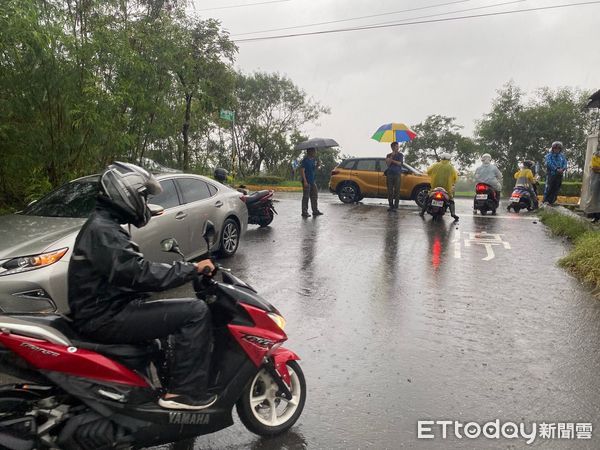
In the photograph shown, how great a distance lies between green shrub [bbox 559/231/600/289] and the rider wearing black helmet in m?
6.08

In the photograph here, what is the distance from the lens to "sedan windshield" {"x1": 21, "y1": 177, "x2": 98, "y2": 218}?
21.0 feet

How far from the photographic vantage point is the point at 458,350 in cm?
488

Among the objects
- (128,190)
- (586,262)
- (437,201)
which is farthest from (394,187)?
(128,190)

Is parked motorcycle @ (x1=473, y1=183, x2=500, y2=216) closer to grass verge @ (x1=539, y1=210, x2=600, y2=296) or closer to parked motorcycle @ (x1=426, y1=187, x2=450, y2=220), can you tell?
parked motorcycle @ (x1=426, y1=187, x2=450, y2=220)

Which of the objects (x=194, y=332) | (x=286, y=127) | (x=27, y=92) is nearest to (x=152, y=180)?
(x=194, y=332)

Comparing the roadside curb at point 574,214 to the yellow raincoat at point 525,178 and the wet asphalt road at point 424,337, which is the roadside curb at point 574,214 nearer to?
the wet asphalt road at point 424,337

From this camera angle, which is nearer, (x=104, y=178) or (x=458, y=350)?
(x=104, y=178)

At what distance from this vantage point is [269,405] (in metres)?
3.42

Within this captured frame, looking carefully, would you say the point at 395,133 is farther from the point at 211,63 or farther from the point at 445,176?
the point at 211,63

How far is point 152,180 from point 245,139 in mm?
38680

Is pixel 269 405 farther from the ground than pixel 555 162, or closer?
closer

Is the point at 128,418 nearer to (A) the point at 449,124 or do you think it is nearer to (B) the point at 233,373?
(B) the point at 233,373

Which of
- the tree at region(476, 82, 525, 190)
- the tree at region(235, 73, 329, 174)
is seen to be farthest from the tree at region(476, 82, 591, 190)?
the tree at region(235, 73, 329, 174)

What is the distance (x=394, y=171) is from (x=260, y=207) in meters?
5.23
